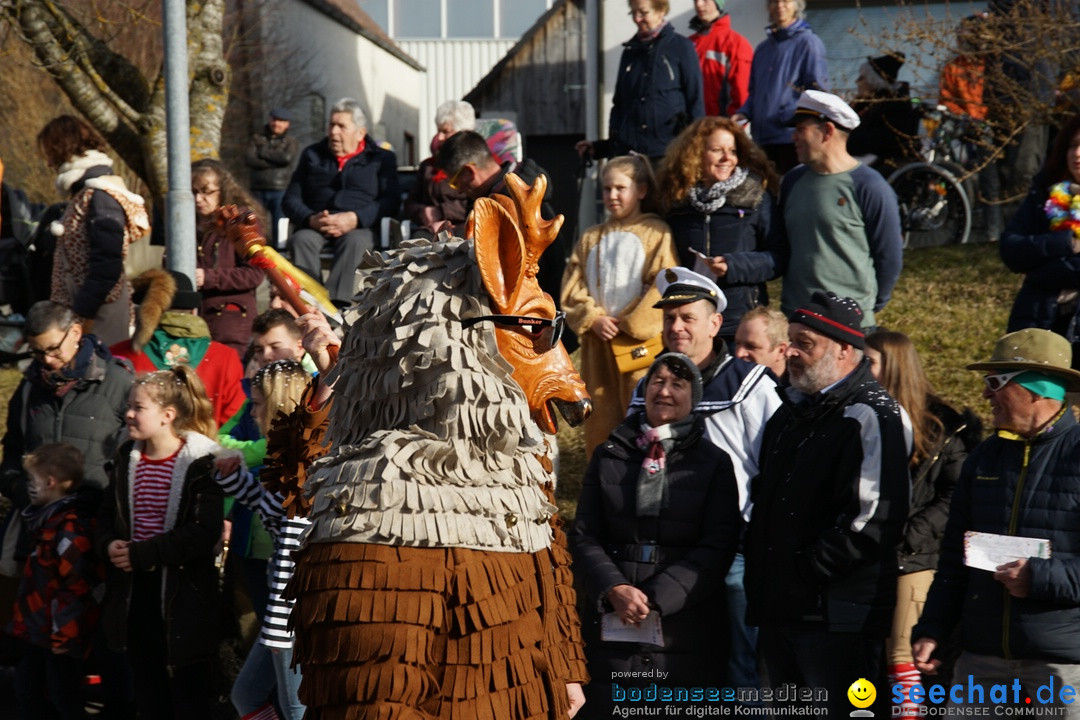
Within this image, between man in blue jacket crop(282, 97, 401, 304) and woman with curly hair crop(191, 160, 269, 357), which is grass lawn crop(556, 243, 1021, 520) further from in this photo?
woman with curly hair crop(191, 160, 269, 357)

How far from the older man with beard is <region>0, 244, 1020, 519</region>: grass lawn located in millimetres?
2807

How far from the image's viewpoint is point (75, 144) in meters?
7.48

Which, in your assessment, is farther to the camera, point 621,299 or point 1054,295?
point 621,299

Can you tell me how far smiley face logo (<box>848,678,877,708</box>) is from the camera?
4.60 m

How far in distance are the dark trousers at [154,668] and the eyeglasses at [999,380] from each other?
3414 millimetres

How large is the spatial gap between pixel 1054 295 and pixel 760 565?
2380 mm

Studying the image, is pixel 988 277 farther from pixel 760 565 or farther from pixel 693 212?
pixel 760 565

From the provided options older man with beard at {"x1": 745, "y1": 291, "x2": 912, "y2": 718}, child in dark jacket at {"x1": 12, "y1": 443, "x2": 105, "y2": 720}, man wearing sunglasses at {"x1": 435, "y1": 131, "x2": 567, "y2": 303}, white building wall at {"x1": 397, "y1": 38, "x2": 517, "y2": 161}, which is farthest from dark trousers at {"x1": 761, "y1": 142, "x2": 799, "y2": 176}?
white building wall at {"x1": 397, "y1": 38, "x2": 517, "y2": 161}

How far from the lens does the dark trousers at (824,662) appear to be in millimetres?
4586

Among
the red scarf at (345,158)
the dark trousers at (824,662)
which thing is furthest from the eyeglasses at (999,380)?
the red scarf at (345,158)

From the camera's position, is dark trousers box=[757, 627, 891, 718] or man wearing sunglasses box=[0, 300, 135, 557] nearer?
dark trousers box=[757, 627, 891, 718]

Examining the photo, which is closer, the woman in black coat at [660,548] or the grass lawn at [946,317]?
the woman in black coat at [660,548]

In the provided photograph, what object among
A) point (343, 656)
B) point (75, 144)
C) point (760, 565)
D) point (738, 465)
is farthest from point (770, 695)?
point (75, 144)

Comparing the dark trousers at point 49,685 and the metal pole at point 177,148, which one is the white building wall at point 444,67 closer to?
the metal pole at point 177,148
